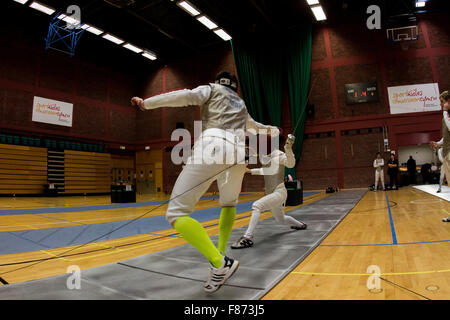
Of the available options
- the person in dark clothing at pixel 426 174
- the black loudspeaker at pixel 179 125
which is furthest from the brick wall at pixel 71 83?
the person in dark clothing at pixel 426 174

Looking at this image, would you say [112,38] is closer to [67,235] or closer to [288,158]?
[67,235]

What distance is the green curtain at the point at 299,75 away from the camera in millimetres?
12391

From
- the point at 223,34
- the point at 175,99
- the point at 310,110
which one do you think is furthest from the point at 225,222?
the point at 223,34

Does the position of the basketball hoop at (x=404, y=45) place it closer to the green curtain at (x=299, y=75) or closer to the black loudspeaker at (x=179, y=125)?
the green curtain at (x=299, y=75)

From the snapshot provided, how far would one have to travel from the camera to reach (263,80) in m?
12.8

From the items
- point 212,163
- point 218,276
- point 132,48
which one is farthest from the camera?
point 132,48

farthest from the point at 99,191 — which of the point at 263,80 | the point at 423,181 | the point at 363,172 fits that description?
the point at 423,181

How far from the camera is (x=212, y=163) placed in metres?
1.57

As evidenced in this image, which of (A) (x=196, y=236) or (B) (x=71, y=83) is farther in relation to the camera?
(B) (x=71, y=83)

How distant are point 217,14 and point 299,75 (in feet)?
15.5

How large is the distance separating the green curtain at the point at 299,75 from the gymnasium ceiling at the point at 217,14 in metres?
0.84
